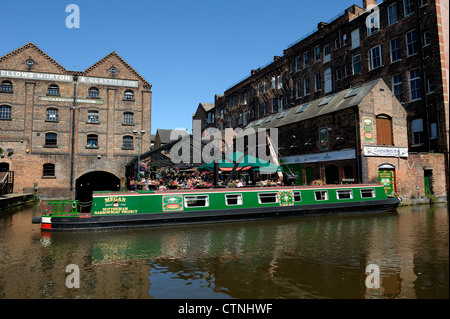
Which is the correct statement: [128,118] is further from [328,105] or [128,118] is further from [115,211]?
[115,211]

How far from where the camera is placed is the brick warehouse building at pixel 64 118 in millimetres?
25594

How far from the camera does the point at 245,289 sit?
226 inches

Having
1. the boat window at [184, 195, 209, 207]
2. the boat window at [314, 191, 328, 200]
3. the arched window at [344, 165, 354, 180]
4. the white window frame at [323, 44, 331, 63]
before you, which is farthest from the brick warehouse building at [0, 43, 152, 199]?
the boat window at [314, 191, 328, 200]

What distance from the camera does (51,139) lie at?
26.5 m

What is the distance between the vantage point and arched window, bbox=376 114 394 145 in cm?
2009

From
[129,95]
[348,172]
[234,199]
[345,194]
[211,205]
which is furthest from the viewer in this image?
[129,95]

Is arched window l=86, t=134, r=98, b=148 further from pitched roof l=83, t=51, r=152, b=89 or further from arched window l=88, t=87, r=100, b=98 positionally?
pitched roof l=83, t=51, r=152, b=89

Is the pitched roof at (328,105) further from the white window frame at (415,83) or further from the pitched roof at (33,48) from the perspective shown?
the pitched roof at (33,48)

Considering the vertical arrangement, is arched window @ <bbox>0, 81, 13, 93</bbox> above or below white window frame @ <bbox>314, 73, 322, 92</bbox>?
below

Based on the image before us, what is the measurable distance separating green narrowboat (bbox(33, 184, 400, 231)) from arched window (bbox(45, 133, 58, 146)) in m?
15.7

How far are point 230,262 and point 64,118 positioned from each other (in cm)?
2494

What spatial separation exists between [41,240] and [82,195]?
70.2 feet

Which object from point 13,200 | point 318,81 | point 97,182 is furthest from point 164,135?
point 13,200

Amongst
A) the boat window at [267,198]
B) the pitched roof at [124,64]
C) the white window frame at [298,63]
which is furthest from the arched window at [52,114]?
the white window frame at [298,63]
